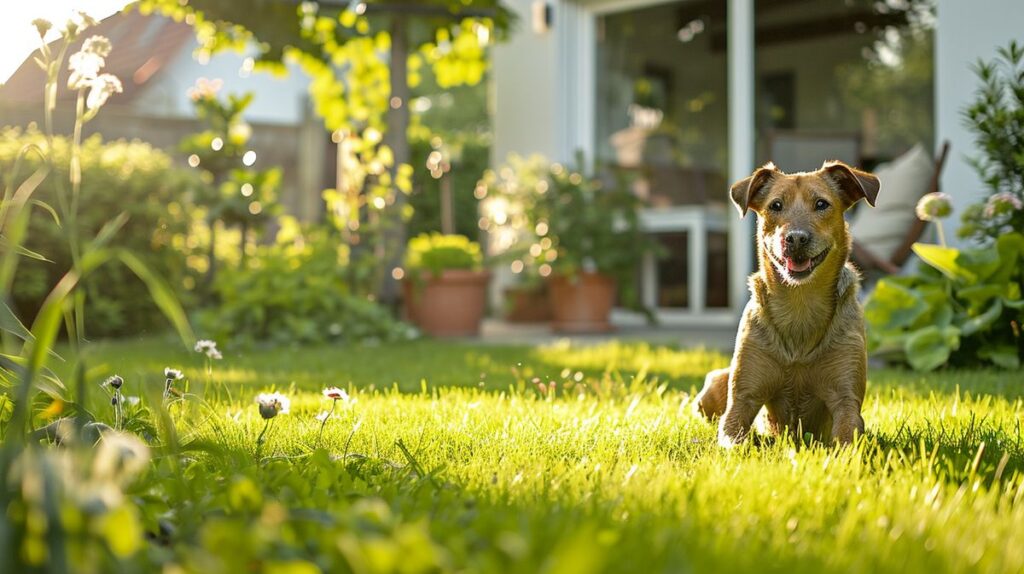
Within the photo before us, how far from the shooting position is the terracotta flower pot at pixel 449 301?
733cm

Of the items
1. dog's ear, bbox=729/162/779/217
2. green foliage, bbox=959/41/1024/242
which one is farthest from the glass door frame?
dog's ear, bbox=729/162/779/217

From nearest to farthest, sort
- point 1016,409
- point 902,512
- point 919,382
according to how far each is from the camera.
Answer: point 902,512, point 1016,409, point 919,382

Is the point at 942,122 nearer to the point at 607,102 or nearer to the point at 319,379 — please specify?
the point at 607,102

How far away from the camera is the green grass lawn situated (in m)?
1.32

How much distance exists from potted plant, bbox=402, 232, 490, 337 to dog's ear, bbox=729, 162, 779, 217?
4594 mm

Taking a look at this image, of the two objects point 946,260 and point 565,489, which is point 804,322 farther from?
point 946,260

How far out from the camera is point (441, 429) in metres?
2.64

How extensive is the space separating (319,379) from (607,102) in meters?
5.55

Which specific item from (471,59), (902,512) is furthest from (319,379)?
(471,59)

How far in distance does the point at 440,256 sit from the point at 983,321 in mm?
4141

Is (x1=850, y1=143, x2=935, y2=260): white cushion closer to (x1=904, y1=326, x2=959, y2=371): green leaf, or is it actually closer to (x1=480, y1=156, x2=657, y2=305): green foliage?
(x1=904, y1=326, x2=959, y2=371): green leaf

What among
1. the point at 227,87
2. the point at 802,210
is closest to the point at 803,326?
the point at 802,210

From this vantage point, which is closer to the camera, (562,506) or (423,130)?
(562,506)

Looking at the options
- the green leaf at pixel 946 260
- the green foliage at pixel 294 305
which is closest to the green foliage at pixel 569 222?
the green foliage at pixel 294 305
